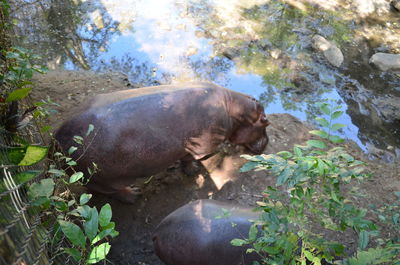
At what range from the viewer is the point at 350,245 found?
331cm

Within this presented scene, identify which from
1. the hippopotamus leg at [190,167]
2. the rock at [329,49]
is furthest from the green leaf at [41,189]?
the rock at [329,49]

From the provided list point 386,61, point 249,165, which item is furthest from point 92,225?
point 386,61

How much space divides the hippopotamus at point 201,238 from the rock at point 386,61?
4792 mm

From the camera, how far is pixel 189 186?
3998mm

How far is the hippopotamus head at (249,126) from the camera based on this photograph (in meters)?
4.29

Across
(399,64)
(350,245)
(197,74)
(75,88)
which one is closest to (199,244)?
(350,245)

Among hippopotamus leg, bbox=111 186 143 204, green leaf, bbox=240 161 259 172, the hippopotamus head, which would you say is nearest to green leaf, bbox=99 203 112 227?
green leaf, bbox=240 161 259 172

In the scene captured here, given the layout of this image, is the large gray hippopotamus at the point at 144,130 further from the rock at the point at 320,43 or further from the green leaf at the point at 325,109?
the rock at the point at 320,43

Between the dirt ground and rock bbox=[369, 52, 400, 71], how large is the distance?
2.22 meters

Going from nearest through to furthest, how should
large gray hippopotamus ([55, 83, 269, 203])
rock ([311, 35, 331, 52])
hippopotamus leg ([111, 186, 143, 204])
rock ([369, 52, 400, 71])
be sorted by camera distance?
large gray hippopotamus ([55, 83, 269, 203])
hippopotamus leg ([111, 186, 143, 204])
rock ([369, 52, 400, 71])
rock ([311, 35, 331, 52])

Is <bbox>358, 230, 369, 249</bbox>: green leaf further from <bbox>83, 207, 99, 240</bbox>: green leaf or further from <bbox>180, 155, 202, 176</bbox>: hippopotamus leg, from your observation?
<bbox>180, 155, 202, 176</bbox>: hippopotamus leg

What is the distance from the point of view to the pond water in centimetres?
566

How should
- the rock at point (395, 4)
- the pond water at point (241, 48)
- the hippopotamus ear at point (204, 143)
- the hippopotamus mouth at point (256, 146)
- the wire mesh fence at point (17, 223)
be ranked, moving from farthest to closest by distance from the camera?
the rock at point (395, 4) → the pond water at point (241, 48) → the hippopotamus mouth at point (256, 146) → the hippopotamus ear at point (204, 143) → the wire mesh fence at point (17, 223)

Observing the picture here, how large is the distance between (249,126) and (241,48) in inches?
106
